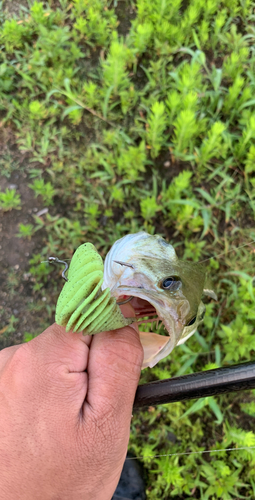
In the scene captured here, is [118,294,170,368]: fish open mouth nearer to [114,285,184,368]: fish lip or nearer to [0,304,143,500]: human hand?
[114,285,184,368]: fish lip

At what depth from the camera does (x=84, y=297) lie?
4.01 feet

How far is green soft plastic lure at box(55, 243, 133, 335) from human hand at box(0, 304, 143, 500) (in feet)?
1.03

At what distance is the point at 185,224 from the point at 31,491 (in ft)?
9.20

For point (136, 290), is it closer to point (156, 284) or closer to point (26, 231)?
point (156, 284)

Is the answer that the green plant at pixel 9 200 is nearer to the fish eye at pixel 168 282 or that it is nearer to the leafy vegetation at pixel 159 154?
the leafy vegetation at pixel 159 154

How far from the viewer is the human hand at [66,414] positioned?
1.40 meters

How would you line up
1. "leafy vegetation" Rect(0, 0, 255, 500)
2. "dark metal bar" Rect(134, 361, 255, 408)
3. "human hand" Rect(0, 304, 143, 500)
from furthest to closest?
"leafy vegetation" Rect(0, 0, 255, 500) → "dark metal bar" Rect(134, 361, 255, 408) → "human hand" Rect(0, 304, 143, 500)

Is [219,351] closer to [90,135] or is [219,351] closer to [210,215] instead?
[210,215]

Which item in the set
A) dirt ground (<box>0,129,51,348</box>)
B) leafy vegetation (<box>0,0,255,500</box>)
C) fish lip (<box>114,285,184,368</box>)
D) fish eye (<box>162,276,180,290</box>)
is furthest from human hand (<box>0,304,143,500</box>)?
dirt ground (<box>0,129,51,348</box>)

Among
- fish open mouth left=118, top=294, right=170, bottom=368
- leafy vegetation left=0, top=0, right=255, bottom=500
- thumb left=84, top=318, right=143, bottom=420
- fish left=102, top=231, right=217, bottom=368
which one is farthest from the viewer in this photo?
leafy vegetation left=0, top=0, right=255, bottom=500

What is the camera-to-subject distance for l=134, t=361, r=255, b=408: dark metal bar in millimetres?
1618

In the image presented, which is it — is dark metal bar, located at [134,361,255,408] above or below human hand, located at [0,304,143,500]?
below

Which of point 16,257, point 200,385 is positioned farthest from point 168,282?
point 16,257

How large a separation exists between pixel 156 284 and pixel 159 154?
2.48 metres
